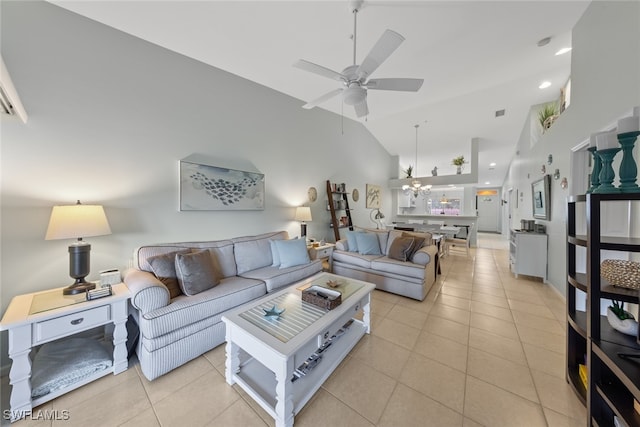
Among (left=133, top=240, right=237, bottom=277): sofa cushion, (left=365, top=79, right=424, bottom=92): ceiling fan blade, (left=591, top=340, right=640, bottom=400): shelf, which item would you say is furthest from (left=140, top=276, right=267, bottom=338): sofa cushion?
(left=591, top=340, right=640, bottom=400): shelf

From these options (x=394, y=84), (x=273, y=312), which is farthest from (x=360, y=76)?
(x=273, y=312)

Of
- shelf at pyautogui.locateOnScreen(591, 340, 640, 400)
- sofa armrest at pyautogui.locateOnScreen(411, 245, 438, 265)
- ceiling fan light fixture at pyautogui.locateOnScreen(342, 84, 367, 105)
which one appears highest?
ceiling fan light fixture at pyautogui.locateOnScreen(342, 84, 367, 105)

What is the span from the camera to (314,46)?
2.58 meters

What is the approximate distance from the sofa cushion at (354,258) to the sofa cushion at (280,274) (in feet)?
2.44

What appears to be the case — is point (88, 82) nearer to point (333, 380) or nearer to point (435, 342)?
point (333, 380)

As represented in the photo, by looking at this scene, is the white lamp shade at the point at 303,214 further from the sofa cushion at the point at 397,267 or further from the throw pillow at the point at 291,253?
the sofa cushion at the point at 397,267

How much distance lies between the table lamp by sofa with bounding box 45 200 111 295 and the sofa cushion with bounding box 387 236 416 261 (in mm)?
3334

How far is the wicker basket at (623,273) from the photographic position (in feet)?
3.82

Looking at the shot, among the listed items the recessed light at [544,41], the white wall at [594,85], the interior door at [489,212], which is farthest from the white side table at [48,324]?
the interior door at [489,212]

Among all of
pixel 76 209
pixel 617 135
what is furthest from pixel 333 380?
pixel 76 209

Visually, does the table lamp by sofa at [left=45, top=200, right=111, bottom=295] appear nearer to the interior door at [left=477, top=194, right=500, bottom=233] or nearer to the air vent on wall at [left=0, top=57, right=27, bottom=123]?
the air vent on wall at [left=0, top=57, right=27, bottom=123]

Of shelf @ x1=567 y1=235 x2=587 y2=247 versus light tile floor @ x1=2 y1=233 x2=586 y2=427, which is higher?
shelf @ x1=567 y1=235 x2=587 y2=247

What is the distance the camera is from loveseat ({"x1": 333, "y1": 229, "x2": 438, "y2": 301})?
2979 millimetres

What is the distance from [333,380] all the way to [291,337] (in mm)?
605
